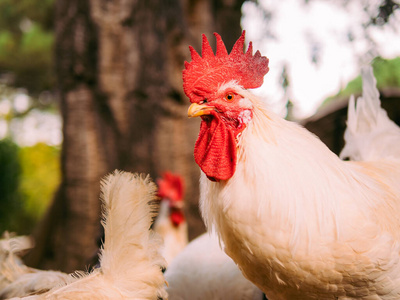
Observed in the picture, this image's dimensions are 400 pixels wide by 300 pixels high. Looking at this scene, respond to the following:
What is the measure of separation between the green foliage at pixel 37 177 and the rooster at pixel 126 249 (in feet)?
28.7

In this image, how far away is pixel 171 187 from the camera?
15.0 feet

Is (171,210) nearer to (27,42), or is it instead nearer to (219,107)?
(219,107)

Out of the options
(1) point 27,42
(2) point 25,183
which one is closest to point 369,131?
(2) point 25,183

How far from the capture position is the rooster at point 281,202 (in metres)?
1.67

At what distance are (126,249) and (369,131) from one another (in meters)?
2.22

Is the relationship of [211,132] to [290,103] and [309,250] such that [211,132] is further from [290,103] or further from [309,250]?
[290,103]

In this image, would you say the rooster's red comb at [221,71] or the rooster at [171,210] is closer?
the rooster's red comb at [221,71]

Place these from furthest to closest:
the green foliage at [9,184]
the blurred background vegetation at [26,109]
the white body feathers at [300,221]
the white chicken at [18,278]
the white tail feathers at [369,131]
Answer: the blurred background vegetation at [26,109] < the green foliage at [9,184] < the white tail feathers at [369,131] < the white chicken at [18,278] < the white body feathers at [300,221]

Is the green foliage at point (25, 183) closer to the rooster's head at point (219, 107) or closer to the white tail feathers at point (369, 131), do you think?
the white tail feathers at point (369, 131)

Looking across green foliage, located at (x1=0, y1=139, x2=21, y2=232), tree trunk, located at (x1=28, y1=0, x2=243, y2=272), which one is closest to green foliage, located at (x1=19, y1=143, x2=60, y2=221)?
green foliage, located at (x1=0, y1=139, x2=21, y2=232)

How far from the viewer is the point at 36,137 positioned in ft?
44.4

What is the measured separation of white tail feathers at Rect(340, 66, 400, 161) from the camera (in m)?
2.89

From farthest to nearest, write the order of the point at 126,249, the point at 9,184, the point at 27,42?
the point at 27,42 < the point at 9,184 < the point at 126,249

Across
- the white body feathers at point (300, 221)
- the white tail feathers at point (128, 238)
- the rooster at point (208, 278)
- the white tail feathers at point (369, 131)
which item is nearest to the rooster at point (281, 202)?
the white body feathers at point (300, 221)
